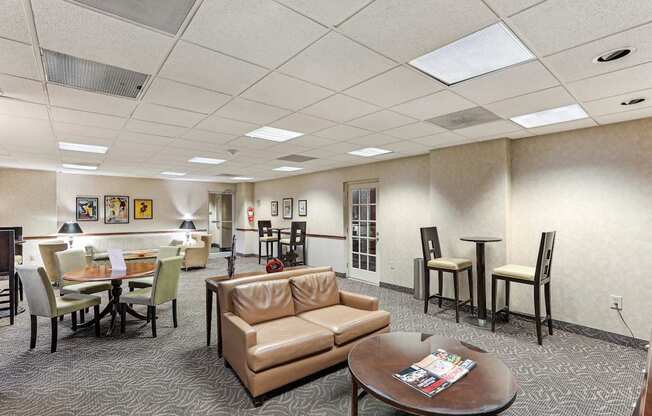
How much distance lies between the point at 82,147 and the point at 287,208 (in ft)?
16.1

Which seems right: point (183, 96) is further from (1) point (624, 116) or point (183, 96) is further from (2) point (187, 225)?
(2) point (187, 225)

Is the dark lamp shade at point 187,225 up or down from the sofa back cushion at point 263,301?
up

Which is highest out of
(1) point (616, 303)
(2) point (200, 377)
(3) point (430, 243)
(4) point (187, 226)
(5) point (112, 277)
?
(4) point (187, 226)

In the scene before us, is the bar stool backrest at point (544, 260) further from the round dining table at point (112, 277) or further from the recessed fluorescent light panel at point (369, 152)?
the round dining table at point (112, 277)

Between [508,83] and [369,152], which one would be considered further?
[369,152]

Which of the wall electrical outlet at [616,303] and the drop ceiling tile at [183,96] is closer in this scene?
the drop ceiling tile at [183,96]

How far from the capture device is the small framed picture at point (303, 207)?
8.18m

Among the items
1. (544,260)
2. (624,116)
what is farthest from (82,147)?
(624,116)

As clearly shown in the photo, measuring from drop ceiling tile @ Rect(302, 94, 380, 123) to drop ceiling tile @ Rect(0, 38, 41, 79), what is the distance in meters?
2.02

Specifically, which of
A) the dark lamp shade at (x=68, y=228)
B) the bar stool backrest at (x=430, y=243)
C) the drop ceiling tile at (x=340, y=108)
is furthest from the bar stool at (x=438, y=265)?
the dark lamp shade at (x=68, y=228)

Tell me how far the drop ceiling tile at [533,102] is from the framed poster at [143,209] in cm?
912

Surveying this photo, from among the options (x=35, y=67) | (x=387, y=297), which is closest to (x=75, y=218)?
(x=35, y=67)

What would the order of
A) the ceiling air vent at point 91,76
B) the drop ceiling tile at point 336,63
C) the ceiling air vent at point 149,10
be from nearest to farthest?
the ceiling air vent at point 149,10 → the drop ceiling tile at point 336,63 → the ceiling air vent at point 91,76

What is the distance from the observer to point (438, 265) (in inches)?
169
